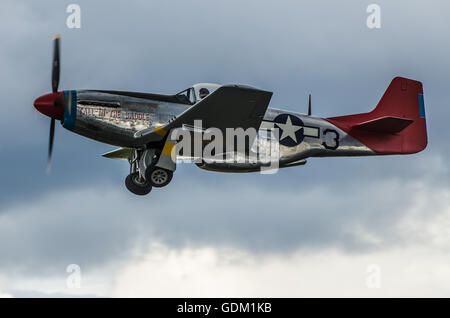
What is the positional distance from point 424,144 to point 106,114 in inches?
356

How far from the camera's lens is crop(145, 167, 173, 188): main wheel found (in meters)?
16.3

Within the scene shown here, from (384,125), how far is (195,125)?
5425 millimetres

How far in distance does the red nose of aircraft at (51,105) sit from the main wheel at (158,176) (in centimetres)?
241

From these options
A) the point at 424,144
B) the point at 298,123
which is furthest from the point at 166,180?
the point at 424,144

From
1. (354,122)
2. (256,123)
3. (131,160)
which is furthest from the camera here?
(354,122)

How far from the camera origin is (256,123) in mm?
16391

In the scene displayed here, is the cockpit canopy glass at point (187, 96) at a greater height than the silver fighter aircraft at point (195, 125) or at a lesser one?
greater

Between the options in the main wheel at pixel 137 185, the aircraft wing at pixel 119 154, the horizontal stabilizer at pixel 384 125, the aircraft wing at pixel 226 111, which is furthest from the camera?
the aircraft wing at pixel 119 154

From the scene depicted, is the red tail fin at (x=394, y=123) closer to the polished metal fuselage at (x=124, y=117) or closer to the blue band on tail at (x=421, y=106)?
the blue band on tail at (x=421, y=106)

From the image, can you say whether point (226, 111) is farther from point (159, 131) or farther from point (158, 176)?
point (158, 176)

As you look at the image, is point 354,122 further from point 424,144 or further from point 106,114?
point 106,114

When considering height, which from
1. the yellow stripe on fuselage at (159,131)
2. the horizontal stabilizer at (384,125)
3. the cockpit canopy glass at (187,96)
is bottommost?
the yellow stripe on fuselage at (159,131)

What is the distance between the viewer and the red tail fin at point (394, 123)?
738 inches

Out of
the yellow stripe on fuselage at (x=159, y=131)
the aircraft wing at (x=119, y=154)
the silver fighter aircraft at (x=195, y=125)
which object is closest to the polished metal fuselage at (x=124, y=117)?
the silver fighter aircraft at (x=195, y=125)
